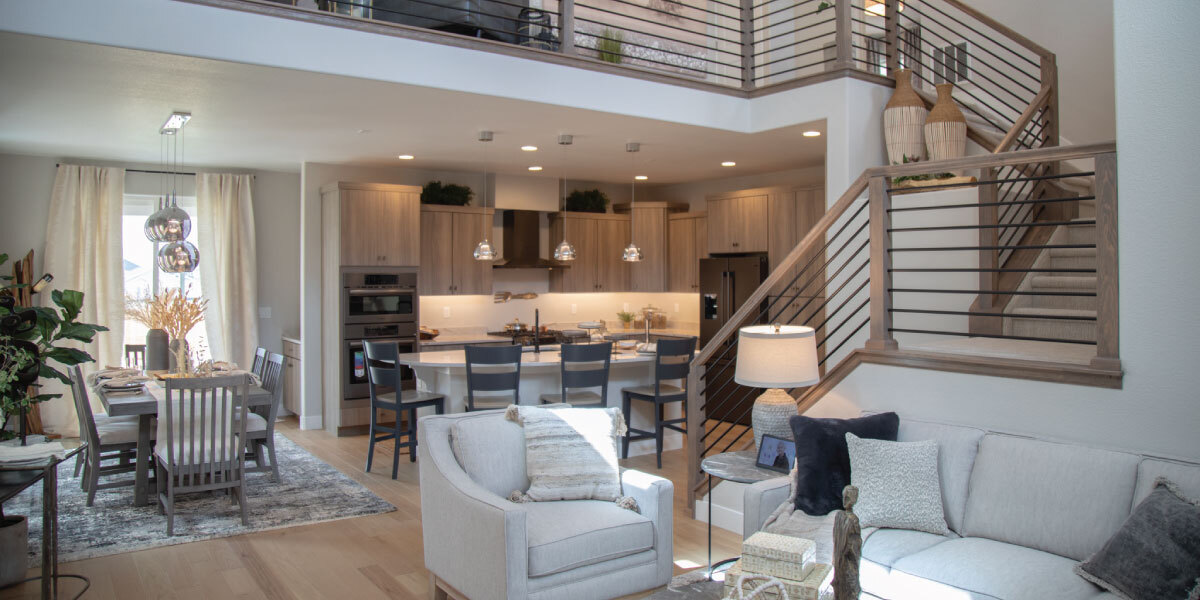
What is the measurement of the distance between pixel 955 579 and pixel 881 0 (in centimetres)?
456

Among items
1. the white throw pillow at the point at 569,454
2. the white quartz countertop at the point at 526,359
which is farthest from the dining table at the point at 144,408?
the white throw pillow at the point at 569,454

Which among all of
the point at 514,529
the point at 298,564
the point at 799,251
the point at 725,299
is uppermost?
the point at 799,251

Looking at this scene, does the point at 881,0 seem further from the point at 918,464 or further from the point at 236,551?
the point at 236,551

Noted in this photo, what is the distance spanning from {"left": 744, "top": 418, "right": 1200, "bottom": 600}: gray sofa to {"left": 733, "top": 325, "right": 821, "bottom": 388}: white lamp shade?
626 mm

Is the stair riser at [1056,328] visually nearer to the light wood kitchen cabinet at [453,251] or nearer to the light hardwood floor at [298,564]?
the light hardwood floor at [298,564]

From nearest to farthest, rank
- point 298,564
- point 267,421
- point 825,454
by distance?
point 825,454, point 298,564, point 267,421

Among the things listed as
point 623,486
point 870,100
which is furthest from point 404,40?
point 870,100

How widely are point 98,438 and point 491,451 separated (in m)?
3.08

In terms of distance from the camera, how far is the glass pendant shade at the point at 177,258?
5504mm

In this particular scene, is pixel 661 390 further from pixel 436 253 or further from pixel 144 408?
pixel 144 408

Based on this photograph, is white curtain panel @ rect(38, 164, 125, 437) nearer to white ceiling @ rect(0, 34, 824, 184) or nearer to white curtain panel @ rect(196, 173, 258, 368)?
white ceiling @ rect(0, 34, 824, 184)

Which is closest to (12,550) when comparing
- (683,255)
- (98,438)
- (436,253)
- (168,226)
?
(98,438)

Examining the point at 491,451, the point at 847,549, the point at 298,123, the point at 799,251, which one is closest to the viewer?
the point at 847,549

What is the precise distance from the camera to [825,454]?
3.57 metres
